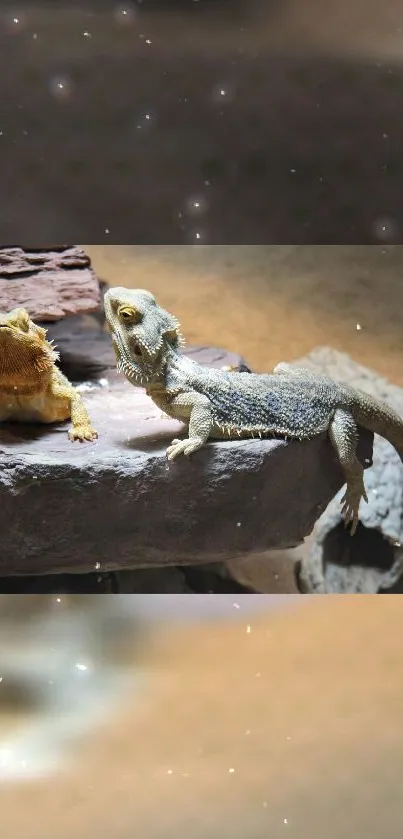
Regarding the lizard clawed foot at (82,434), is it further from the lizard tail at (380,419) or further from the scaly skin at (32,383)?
the lizard tail at (380,419)

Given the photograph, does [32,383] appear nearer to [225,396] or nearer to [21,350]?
[21,350]

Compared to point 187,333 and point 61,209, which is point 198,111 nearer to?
point 61,209

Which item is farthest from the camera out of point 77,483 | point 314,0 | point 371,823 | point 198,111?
point 77,483

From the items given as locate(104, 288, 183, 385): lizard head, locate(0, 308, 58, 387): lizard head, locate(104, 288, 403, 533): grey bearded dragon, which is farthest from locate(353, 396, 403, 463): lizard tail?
locate(0, 308, 58, 387): lizard head

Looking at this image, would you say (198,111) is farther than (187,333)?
No

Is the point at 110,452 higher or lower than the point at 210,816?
higher

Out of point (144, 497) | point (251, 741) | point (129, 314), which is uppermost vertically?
point (129, 314)

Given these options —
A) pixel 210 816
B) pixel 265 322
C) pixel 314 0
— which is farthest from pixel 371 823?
pixel 314 0

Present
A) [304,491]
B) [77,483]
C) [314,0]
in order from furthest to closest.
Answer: [304,491]
[77,483]
[314,0]

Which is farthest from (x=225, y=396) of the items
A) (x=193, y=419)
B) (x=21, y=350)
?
(x=21, y=350)
